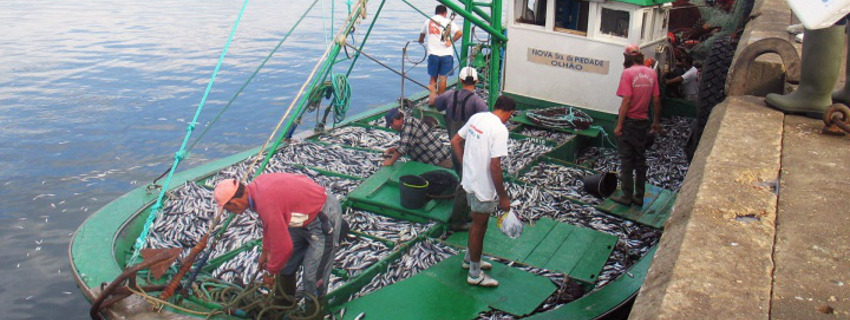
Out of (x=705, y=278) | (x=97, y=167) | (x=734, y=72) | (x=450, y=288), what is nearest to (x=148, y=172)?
(x=97, y=167)

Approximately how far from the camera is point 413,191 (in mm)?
7688

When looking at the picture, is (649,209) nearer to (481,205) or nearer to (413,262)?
(481,205)

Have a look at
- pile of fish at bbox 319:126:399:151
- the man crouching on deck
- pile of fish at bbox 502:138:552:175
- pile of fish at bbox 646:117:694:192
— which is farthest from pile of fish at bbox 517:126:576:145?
the man crouching on deck

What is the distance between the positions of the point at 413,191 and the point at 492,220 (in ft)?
3.46

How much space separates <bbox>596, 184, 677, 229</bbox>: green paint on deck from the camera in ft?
26.9

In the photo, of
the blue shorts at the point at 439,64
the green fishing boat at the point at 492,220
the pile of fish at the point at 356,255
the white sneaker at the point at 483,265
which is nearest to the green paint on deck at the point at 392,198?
the green fishing boat at the point at 492,220

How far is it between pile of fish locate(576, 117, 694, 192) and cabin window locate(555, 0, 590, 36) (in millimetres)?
2164

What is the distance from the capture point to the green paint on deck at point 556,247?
6914mm

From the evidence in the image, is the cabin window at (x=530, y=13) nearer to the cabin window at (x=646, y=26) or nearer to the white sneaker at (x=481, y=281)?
the cabin window at (x=646, y=26)

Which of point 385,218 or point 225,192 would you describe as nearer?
point 225,192

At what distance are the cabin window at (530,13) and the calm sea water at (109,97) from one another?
395 centimetres

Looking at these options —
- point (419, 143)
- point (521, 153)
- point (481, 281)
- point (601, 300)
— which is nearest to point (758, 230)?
point (601, 300)

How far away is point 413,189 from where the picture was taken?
25.2 feet

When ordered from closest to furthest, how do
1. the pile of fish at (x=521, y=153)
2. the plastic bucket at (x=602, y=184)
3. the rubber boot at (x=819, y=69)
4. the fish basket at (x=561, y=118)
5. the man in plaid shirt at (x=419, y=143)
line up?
the rubber boot at (x=819, y=69), the plastic bucket at (x=602, y=184), the man in plaid shirt at (x=419, y=143), the pile of fish at (x=521, y=153), the fish basket at (x=561, y=118)
